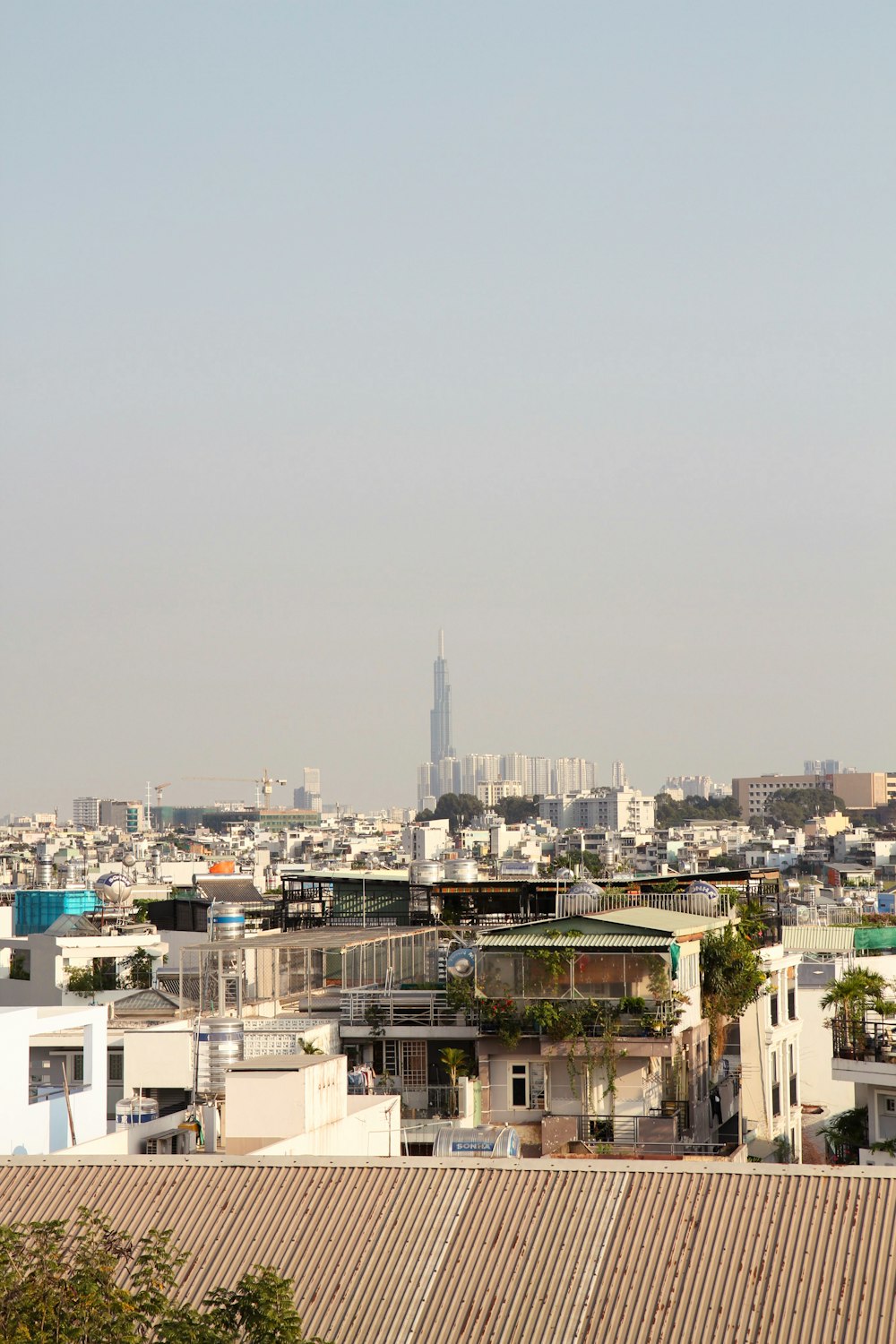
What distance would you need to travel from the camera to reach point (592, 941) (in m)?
23.1

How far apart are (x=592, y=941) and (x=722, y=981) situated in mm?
3525

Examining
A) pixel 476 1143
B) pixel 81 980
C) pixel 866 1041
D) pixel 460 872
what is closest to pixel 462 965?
pixel 866 1041

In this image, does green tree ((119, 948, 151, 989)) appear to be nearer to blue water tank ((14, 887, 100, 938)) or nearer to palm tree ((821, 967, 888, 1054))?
palm tree ((821, 967, 888, 1054))

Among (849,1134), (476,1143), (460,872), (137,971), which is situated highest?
(460,872)

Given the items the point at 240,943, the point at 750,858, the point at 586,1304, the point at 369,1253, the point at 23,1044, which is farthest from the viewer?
the point at 750,858

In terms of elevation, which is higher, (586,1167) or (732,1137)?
(586,1167)

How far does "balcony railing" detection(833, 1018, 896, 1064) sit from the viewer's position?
19.9m

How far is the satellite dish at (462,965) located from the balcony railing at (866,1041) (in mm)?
4901

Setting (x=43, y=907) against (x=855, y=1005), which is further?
(x=43, y=907)

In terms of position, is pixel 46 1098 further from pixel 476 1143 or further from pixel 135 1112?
pixel 476 1143

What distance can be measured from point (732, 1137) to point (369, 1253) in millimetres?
15140

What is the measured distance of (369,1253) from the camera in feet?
40.2

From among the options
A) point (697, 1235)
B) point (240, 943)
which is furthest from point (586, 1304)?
point (240, 943)

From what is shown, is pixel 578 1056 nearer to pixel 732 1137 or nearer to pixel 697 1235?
pixel 732 1137
